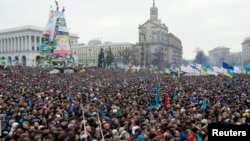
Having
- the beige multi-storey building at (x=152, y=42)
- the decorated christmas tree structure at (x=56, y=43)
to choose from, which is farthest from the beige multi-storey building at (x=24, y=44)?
the decorated christmas tree structure at (x=56, y=43)

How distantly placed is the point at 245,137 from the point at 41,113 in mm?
8233

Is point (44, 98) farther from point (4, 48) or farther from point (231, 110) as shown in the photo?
point (4, 48)

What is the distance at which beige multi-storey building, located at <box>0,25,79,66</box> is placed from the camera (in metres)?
98.2

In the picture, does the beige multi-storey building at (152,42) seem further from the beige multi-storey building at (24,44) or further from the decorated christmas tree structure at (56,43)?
the decorated christmas tree structure at (56,43)

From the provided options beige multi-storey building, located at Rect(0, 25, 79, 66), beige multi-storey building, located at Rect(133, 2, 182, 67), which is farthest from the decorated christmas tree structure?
beige multi-storey building, located at Rect(133, 2, 182, 67)

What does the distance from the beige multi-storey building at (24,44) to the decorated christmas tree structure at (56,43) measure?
4587cm

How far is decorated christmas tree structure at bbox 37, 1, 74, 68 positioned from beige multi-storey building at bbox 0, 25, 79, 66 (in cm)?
4587

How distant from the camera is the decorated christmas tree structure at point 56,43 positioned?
5041 centimetres

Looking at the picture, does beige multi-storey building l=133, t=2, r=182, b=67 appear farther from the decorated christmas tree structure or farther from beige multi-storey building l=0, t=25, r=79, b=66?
the decorated christmas tree structure

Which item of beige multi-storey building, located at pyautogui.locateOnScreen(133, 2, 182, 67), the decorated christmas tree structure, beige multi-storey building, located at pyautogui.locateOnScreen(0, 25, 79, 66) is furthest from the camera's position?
beige multi-storey building, located at pyautogui.locateOnScreen(133, 2, 182, 67)

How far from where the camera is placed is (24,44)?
331 ft

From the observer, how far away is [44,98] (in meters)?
16.8

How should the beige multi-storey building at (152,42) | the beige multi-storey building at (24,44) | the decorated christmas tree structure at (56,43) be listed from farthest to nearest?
1. the beige multi-storey building at (152,42)
2. the beige multi-storey building at (24,44)
3. the decorated christmas tree structure at (56,43)

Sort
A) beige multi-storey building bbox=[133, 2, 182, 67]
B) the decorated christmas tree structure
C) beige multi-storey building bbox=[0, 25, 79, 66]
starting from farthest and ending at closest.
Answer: beige multi-storey building bbox=[133, 2, 182, 67]
beige multi-storey building bbox=[0, 25, 79, 66]
the decorated christmas tree structure
